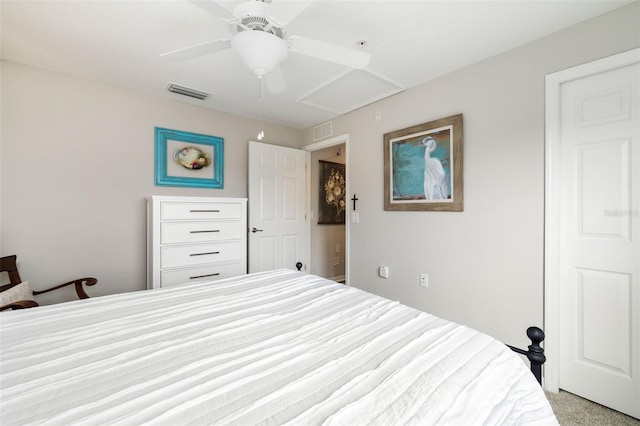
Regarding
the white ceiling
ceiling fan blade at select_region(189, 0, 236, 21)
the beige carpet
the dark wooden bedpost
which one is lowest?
the beige carpet

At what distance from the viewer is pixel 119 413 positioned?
65cm

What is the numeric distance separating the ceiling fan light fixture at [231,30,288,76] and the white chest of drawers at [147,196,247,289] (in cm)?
173

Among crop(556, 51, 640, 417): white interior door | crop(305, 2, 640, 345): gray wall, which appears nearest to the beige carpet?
crop(556, 51, 640, 417): white interior door

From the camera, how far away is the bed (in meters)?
0.66

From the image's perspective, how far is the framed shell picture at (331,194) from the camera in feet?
14.5

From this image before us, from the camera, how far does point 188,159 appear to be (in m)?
3.09

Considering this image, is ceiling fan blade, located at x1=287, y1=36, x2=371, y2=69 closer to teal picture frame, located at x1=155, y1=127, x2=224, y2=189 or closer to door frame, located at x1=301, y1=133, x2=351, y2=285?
door frame, located at x1=301, y1=133, x2=351, y2=285

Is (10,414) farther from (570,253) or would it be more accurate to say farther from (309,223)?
(309,223)

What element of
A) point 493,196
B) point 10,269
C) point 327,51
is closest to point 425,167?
point 493,196

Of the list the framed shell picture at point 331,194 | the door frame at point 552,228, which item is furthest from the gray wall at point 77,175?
the door frame at point 552,228

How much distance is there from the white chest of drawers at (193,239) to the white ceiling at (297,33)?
1.15m

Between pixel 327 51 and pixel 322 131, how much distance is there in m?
2.31

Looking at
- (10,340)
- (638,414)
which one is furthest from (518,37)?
(10,340)

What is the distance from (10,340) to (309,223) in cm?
318
